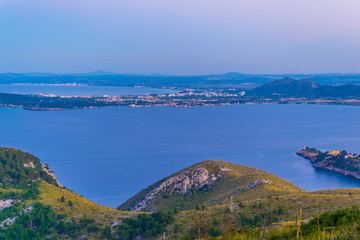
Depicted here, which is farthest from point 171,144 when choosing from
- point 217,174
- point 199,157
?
point 217,174

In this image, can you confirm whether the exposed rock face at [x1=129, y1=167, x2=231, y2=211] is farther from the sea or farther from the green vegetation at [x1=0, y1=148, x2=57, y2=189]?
the green vegetation at [x1=0, y1=148, x2=57, y2=189]

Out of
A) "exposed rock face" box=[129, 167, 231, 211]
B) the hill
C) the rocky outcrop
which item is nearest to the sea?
"exposed rock face" box=[129, 167, 231, 211]

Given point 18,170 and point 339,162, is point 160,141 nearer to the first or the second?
point 339,162

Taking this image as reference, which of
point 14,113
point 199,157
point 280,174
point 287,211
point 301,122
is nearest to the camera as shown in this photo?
point 287,211

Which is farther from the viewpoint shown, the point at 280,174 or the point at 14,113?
the point at 14,113

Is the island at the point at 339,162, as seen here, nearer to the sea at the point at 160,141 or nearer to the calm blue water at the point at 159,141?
the sea at the point at 160,141

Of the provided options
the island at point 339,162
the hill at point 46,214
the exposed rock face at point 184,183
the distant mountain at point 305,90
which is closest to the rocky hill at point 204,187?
the exposed rock face at point 184,183

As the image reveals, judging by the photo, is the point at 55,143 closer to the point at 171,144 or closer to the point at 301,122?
the point at 171,144
